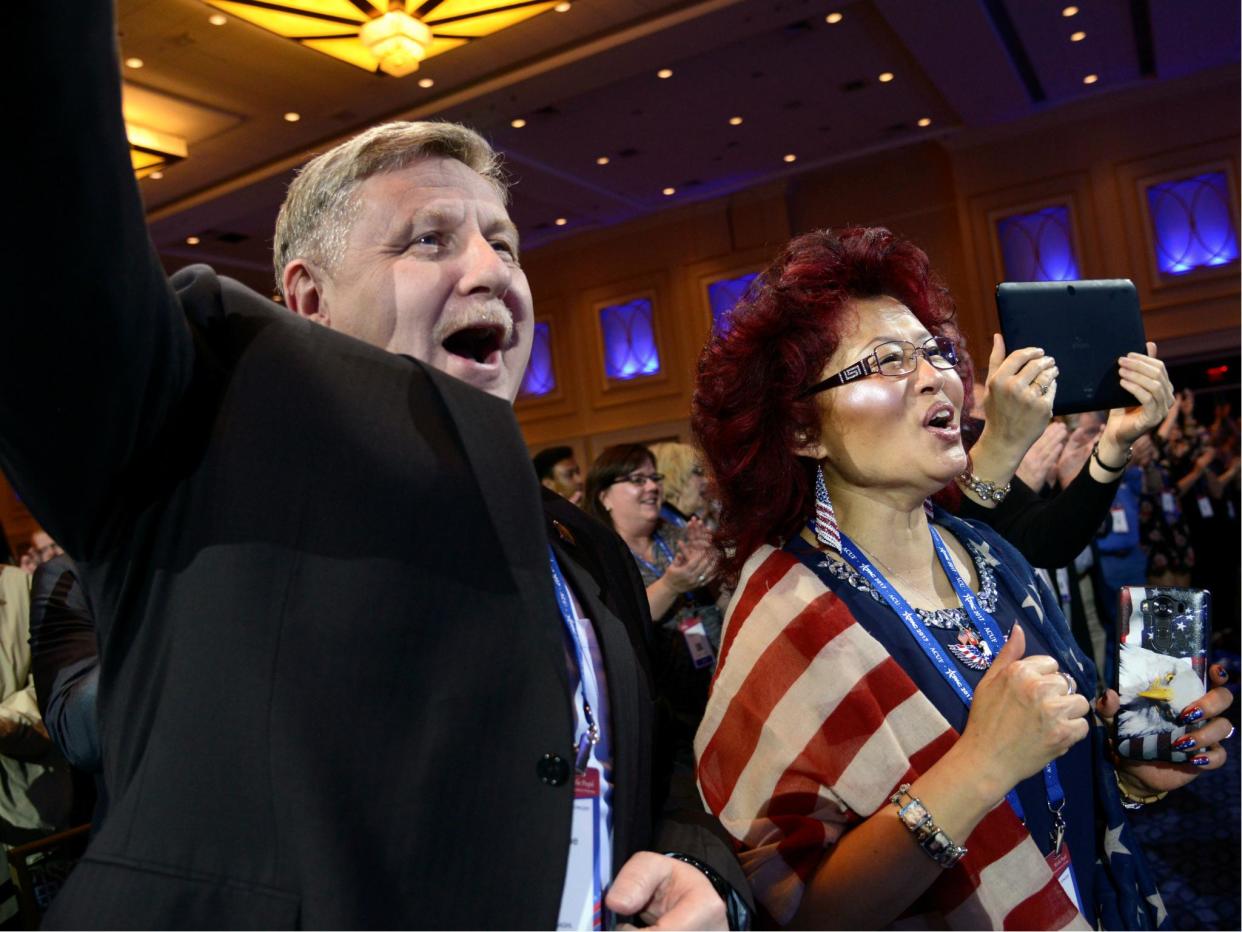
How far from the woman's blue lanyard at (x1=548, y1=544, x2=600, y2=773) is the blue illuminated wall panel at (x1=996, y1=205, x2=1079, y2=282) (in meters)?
9.35

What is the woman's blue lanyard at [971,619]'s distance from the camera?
140 cm

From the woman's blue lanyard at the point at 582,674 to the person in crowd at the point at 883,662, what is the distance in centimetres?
46

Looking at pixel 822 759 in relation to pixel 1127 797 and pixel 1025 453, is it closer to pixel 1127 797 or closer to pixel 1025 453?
pixel 1127 797

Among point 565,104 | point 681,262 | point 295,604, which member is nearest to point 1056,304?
point 295,604

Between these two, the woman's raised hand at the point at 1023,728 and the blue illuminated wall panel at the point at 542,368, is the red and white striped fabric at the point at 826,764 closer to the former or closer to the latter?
the woman's raised hand at the point at 1023,728

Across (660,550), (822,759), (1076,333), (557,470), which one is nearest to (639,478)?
(660,550)

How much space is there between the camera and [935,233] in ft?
33.2

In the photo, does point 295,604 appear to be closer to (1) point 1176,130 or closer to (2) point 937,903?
(2) point 937,903

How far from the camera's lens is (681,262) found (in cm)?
1106

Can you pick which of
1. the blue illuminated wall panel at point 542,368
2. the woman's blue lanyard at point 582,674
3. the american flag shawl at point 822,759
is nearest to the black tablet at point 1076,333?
the american flag shawl at point 822,759

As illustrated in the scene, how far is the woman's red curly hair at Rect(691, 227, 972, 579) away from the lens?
62.0 inches

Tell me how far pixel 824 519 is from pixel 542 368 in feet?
35.8

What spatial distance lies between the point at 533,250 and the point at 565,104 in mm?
4020

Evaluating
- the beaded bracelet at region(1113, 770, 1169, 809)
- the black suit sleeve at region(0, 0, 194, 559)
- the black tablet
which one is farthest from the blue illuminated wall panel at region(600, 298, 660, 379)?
the black suit sleeve at region(0, 0, 194, 559)
